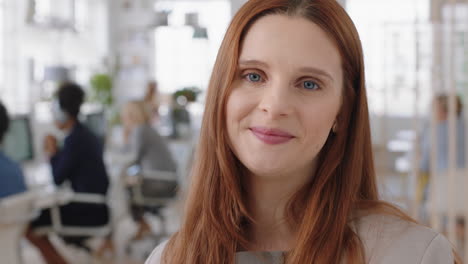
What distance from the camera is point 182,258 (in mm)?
972

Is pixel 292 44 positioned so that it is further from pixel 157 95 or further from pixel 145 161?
pixel 157 95

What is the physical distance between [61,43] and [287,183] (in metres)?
6.92

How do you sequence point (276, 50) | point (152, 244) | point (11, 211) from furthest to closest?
point (152, 244) < point (11, 211) < point (276, 50)

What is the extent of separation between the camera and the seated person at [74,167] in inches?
153

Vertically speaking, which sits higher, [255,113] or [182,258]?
[255,113]

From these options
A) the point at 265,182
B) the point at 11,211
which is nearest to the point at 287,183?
the point at 265,182

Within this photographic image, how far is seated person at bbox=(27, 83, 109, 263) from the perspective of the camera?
12.7 feet

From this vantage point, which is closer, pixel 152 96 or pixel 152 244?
pixel 152 244

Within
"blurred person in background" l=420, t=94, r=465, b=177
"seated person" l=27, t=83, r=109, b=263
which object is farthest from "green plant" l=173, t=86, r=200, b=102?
"blurred person in background" l=420, t=94, r=465, b=177

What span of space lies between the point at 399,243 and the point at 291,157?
7.6 inches

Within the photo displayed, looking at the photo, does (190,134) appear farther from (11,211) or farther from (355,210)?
(355,210)

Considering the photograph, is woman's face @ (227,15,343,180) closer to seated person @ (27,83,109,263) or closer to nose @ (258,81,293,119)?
nose @ (258,81,293,119)

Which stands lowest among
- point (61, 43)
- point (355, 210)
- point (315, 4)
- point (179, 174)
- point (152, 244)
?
point (152, 244)

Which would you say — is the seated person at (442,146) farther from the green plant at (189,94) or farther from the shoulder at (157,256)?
the shoulder at (157,256)
